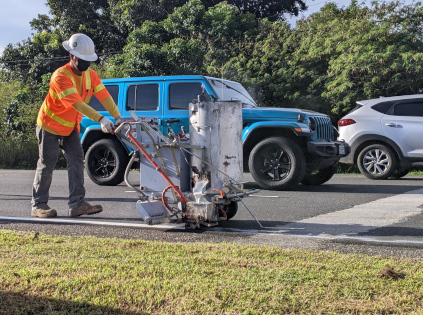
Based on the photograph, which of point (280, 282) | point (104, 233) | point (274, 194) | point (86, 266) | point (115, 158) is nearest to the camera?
point (280, 282)

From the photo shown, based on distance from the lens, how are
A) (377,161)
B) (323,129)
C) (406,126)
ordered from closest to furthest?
1. (323,129)
2. (406,126)
3. (377,161)

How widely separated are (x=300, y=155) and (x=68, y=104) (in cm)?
432

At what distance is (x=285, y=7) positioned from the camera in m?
30.0

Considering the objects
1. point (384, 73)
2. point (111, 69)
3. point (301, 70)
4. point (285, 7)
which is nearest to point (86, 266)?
point (384, 73)

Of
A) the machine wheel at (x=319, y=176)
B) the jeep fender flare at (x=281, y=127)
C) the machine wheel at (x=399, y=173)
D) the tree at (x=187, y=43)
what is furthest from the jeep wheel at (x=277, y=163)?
the tree at (x=187, y=43)

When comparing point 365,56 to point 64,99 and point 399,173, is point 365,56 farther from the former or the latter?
point 64,99

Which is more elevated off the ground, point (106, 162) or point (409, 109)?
point (409, 109)

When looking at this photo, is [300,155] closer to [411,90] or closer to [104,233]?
[104,233]

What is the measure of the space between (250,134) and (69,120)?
12.5 feet

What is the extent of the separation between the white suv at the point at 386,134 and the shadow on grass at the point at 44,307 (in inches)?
363

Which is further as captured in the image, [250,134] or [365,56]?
[365,56]

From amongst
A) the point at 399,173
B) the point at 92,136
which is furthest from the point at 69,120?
the point at 399,173

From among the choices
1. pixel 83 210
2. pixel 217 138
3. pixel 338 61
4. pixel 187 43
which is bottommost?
pixel 83 210

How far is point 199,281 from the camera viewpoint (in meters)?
3.54
